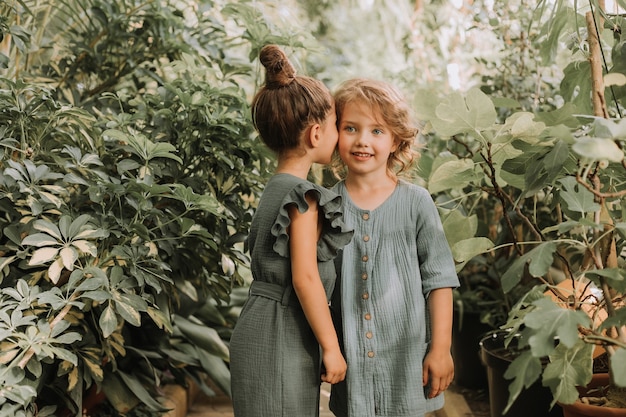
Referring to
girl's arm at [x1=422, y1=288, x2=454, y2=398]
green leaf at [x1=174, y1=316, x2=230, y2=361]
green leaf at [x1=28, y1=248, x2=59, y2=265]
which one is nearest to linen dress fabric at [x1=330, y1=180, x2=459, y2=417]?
girl's arm at [x1=422, y1=288, x2=454, y2=398]

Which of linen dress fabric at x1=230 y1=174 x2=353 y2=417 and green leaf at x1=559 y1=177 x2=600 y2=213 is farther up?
green leaf at x1=559 y1=177 x2=600 y2=213

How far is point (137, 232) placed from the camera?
1.72 m

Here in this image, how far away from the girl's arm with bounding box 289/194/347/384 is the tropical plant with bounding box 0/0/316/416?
0.33 meters

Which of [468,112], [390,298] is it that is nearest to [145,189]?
[390,298]

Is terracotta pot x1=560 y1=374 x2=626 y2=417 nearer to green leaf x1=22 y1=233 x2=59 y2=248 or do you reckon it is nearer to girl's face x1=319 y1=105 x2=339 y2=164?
girl's face x1=319 y1=105 x2=339 y2=164

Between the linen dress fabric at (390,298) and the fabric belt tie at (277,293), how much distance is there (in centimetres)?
13

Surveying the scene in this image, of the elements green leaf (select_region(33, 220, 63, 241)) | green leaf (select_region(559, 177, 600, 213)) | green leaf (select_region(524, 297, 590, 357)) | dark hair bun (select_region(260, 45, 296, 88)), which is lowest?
green leaf (select_region(524, 297, 590, 357))

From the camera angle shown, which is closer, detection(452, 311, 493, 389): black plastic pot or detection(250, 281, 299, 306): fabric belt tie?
detection(250, 281, 299, 306): fabric belt tie

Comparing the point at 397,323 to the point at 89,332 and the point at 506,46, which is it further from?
the point at 506,46

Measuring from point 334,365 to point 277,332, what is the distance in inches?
5.9

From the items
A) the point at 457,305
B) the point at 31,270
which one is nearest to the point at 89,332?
the point at 31,270

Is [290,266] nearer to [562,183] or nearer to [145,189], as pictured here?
[145,189]

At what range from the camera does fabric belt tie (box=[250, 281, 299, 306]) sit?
1.57 metres

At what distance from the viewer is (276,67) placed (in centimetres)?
158
